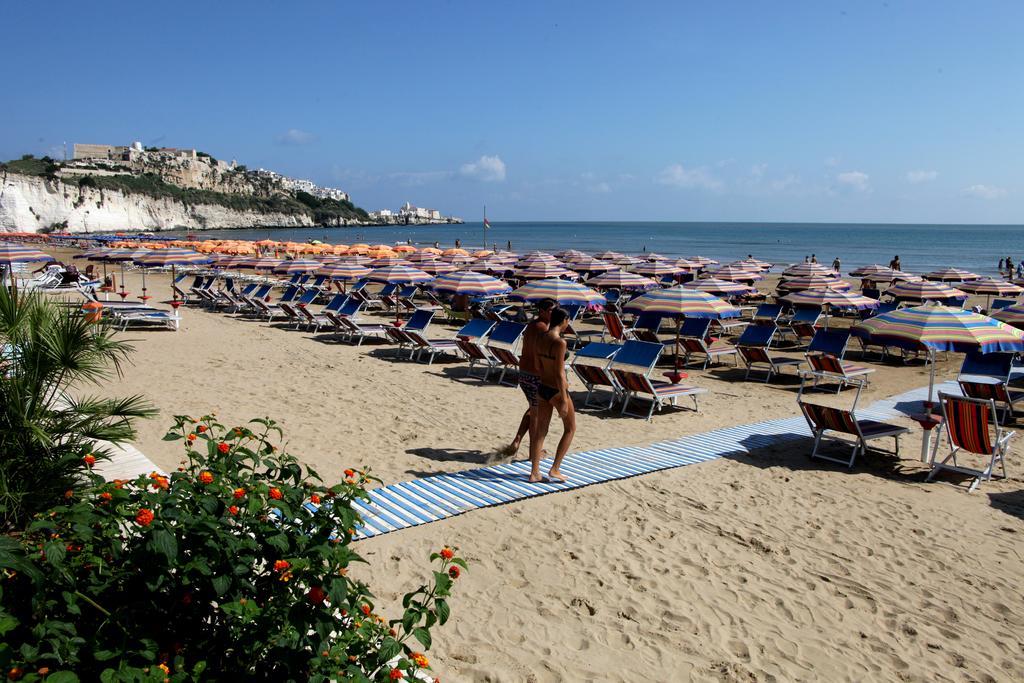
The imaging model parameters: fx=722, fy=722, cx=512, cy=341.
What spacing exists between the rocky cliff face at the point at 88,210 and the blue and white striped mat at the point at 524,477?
83495mm

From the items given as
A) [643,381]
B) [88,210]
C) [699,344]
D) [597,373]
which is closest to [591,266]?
[699,344]

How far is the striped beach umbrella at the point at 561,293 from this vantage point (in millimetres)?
12133

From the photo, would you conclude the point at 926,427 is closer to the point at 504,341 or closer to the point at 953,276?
the point at 504,341

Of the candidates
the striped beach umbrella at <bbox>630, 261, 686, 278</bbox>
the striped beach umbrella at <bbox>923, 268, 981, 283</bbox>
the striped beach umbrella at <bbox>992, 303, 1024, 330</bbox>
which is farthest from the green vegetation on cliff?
the striped beach umbrella at <bbox>992, 303, 1024, 330</bbox>

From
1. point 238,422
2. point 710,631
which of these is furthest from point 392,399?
point 710,631

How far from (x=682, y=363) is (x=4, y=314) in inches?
405

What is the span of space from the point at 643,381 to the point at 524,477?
9.83 ft

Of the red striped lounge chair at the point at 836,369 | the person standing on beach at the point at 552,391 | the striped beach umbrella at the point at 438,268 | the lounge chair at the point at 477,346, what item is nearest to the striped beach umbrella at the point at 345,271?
the striped beach umbrella at the point at 438,268

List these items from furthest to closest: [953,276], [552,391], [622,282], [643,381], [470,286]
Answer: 1. [953,276]
2. [622,282]
3. [470,286]
4. [643,381]
5. [552,391]

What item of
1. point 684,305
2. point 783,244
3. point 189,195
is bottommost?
point 684,305

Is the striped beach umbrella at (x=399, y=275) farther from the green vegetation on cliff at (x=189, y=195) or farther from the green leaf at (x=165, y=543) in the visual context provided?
the green vegetation on cliff at (x=189, y=195)

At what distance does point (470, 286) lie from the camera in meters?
14.1

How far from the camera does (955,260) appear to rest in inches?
2295

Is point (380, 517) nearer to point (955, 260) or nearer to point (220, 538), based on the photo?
point (220, 538)
